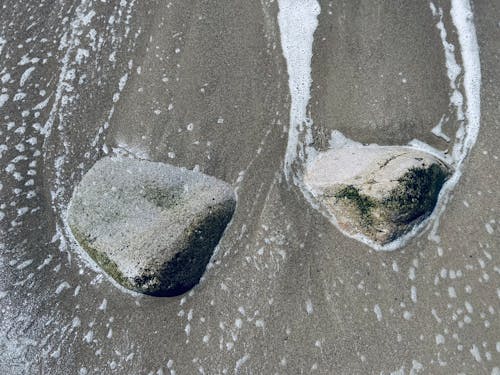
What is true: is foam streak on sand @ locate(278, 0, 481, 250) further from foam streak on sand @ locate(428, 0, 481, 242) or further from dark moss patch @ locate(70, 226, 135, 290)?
dark moss patch @ locate(70, 226, 135, 290)

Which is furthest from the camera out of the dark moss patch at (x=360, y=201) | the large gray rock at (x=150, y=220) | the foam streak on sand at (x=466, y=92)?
the foam streak on sand at (x=466, y=92)

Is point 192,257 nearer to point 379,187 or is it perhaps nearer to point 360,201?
point 360,201

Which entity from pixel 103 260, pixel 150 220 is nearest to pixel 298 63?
pixel 150 220

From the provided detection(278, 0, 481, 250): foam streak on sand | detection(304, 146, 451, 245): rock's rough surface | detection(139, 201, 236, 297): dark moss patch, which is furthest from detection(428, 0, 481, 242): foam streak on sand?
detection(139, 201, 236, 297): dark moss patch

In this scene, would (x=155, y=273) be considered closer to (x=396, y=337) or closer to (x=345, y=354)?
(x=345, y=354)

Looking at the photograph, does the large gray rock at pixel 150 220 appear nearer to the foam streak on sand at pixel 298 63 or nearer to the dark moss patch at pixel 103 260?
the dark moss patch at pixel 103 260

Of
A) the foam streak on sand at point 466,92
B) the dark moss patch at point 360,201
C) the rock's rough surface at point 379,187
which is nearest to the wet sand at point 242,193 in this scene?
the foam streak on sand at point 466,92
